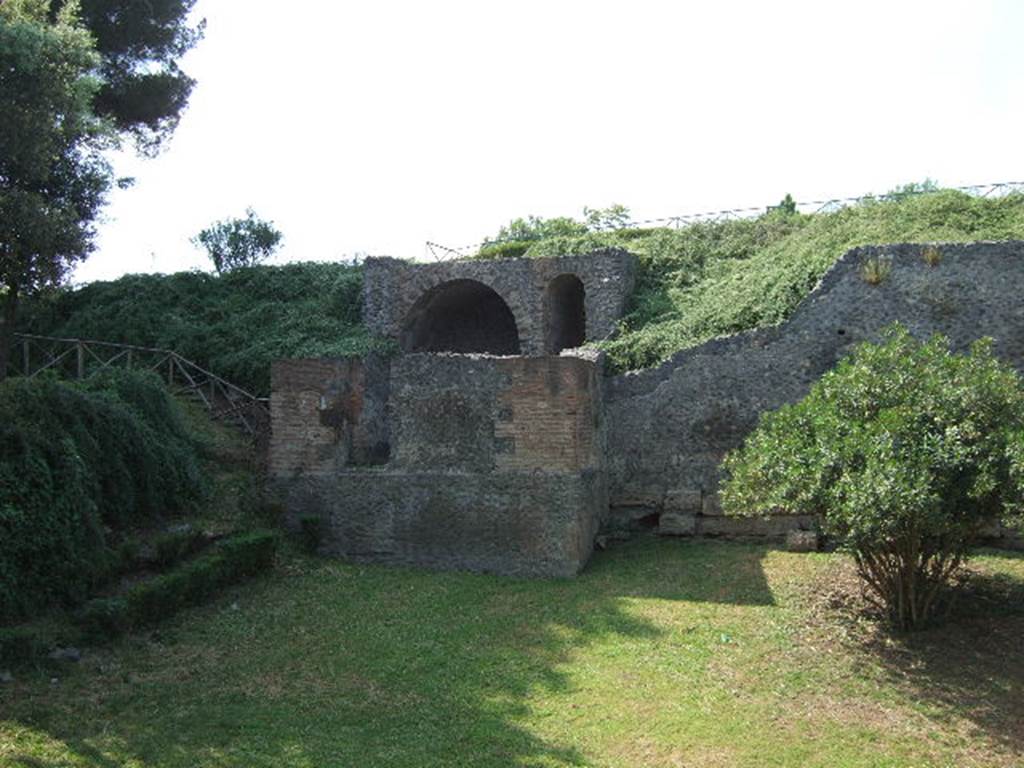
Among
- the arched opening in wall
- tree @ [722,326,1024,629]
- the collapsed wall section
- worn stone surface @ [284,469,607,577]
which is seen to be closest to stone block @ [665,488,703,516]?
the collapsed wall section

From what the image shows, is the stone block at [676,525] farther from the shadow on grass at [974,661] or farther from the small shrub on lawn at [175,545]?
the small shrub on lawn at [175,545]

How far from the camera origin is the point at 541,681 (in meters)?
7.48

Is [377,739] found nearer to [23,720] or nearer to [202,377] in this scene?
[23,720]

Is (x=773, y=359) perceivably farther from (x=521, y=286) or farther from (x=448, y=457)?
(x=521, y=286)

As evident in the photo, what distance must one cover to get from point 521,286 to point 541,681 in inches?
460

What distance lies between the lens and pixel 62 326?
1948 cm

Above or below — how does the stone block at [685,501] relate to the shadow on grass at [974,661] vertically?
above

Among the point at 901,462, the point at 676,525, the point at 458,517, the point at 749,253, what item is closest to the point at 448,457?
the point at 458,517

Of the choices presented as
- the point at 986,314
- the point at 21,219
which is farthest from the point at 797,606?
the point at 21,219

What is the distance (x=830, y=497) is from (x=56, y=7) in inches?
611

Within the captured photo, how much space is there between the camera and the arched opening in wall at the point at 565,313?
1844 cm

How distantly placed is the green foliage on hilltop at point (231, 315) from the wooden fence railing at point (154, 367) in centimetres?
40

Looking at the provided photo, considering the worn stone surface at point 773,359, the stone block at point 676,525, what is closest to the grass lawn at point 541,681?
the stone block at point 676,525

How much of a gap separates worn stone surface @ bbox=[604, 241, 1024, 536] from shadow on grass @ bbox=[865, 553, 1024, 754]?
3.52 m
